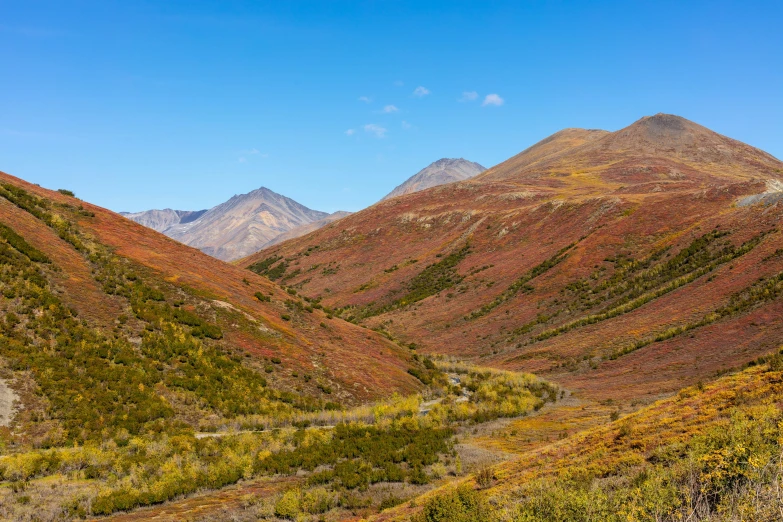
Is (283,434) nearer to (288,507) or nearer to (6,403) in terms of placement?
(288,507)

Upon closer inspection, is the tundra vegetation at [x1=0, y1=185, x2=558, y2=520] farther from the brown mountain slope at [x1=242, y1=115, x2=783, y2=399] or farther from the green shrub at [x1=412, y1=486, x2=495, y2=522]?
the brown mountain slope at [x1=242, y1=115, x2=783, y2=399]

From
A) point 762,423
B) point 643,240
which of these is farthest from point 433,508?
point 643,240

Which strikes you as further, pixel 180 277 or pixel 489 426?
pixel 180 277

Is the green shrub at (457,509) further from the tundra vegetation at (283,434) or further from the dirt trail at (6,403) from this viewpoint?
the dirt trail at (6,403)

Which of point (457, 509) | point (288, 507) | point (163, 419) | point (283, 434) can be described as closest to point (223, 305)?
point (163, 419)

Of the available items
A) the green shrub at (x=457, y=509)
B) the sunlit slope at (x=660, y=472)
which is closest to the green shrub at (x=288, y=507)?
the sunlit slope at (x=660, y=472)

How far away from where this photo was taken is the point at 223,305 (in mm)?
35406

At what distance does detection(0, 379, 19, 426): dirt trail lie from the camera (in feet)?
63.9

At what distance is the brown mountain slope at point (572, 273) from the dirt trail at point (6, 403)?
35514 millimetres

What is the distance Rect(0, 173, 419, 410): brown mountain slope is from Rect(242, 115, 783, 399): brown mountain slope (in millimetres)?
18256

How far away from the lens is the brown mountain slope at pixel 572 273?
1567 inches

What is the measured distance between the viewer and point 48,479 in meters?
16.8

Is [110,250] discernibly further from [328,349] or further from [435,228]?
[435,228]

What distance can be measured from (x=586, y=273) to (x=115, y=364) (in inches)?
2295
